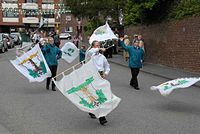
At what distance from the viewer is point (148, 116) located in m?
8.47

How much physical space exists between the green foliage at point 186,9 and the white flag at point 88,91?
1076 cm

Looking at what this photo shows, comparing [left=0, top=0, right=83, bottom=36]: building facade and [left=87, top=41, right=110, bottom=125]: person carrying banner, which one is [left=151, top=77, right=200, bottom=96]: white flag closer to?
[left=87, top=41, right=110, bottom=125]: person carrying banner

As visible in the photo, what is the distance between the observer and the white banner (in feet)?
40.6

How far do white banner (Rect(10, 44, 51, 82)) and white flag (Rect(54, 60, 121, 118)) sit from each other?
4.86 metres

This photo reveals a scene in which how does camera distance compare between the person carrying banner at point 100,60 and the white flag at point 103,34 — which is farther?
the white flag at point 103,34

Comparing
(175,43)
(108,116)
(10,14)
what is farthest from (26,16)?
(108,116)

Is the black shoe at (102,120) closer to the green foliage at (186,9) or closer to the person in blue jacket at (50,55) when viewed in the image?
the person in blue jacket at (50,55)

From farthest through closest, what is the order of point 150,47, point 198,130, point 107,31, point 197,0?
point 150,47, point 197,0, point 107,31, point 198,130

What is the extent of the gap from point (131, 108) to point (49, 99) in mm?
2311

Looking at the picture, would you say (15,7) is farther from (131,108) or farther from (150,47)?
(131,108)

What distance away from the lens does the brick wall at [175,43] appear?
17.3 meters

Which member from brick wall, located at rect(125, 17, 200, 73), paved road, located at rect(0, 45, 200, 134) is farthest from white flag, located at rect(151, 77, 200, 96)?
brick wall, located at rect(125, 17, 200, 73)

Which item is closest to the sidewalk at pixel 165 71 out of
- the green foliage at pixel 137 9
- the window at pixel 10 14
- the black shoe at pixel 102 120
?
the green foliage at pixel 137 9

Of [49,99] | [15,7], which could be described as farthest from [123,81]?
[15,7]
